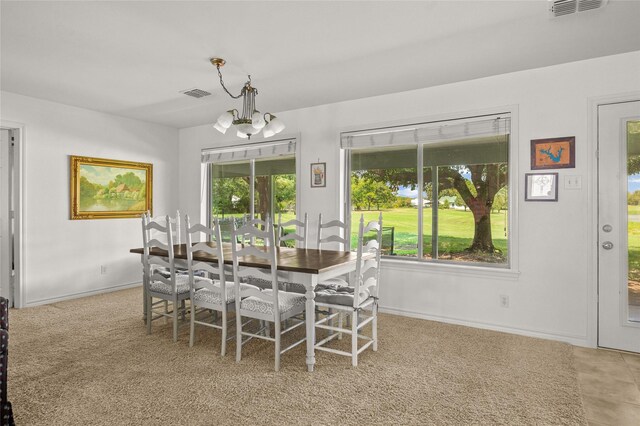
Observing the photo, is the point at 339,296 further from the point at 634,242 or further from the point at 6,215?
the point at 6,215

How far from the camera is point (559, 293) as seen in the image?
340 cm

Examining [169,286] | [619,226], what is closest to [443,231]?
[619,226]

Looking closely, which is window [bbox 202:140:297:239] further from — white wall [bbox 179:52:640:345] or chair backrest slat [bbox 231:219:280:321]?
chair backrest slat [bbox 231:219:280:321]

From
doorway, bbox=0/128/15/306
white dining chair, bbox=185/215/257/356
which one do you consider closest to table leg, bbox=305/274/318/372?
white dining chair, bbox=185/215/257/356

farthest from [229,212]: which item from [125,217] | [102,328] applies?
[102,328]

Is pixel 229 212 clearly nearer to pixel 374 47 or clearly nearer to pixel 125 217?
pixel 125 217

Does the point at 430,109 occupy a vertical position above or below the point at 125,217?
above

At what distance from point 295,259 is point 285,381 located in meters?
0.94

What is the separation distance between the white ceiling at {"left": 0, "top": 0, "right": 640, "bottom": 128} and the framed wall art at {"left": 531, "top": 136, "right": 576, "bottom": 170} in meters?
0.68

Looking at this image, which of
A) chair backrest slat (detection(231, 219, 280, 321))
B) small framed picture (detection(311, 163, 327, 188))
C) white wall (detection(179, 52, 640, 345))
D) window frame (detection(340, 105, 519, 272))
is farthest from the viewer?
small framed picture (detection(311, 163, 327, 188))

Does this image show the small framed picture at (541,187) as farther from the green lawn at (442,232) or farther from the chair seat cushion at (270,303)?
the chair seat cushion at (270,303)

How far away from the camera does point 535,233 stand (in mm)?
3508

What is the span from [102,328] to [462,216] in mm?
3788

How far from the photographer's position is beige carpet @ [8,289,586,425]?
221 centimetres
